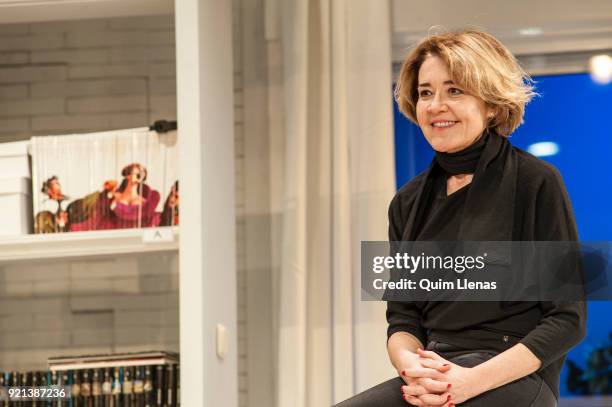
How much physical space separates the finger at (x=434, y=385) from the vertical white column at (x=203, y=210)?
701 millimetres

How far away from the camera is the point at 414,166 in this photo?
9.78ft

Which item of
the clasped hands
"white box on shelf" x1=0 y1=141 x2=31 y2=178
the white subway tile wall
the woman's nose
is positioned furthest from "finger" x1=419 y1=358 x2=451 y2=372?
"white box on shelf" x1=0 y1=141 x2=31 y2=178

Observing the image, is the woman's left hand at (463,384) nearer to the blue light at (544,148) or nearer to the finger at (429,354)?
the finger at (429,354)

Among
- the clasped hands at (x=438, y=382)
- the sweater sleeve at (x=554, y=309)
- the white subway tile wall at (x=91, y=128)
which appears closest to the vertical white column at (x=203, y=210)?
the white subway tile wall at (x=91, y=128)

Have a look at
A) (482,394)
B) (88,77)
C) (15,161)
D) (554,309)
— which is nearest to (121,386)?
(15,161)

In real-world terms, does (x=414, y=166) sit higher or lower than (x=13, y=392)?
higher

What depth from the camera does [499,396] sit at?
1.70 metres

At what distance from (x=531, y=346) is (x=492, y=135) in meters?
0.41

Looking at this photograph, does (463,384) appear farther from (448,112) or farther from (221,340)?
(221,340)

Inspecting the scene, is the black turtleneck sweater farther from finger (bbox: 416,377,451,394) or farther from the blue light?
the blue light

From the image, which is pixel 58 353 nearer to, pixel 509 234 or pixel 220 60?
pixel 220 60

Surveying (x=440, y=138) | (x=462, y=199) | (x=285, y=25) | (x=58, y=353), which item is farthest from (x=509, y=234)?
(x=58, y=353)

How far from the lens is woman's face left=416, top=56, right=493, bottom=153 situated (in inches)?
73.5

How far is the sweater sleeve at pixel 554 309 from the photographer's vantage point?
170 centimetres
